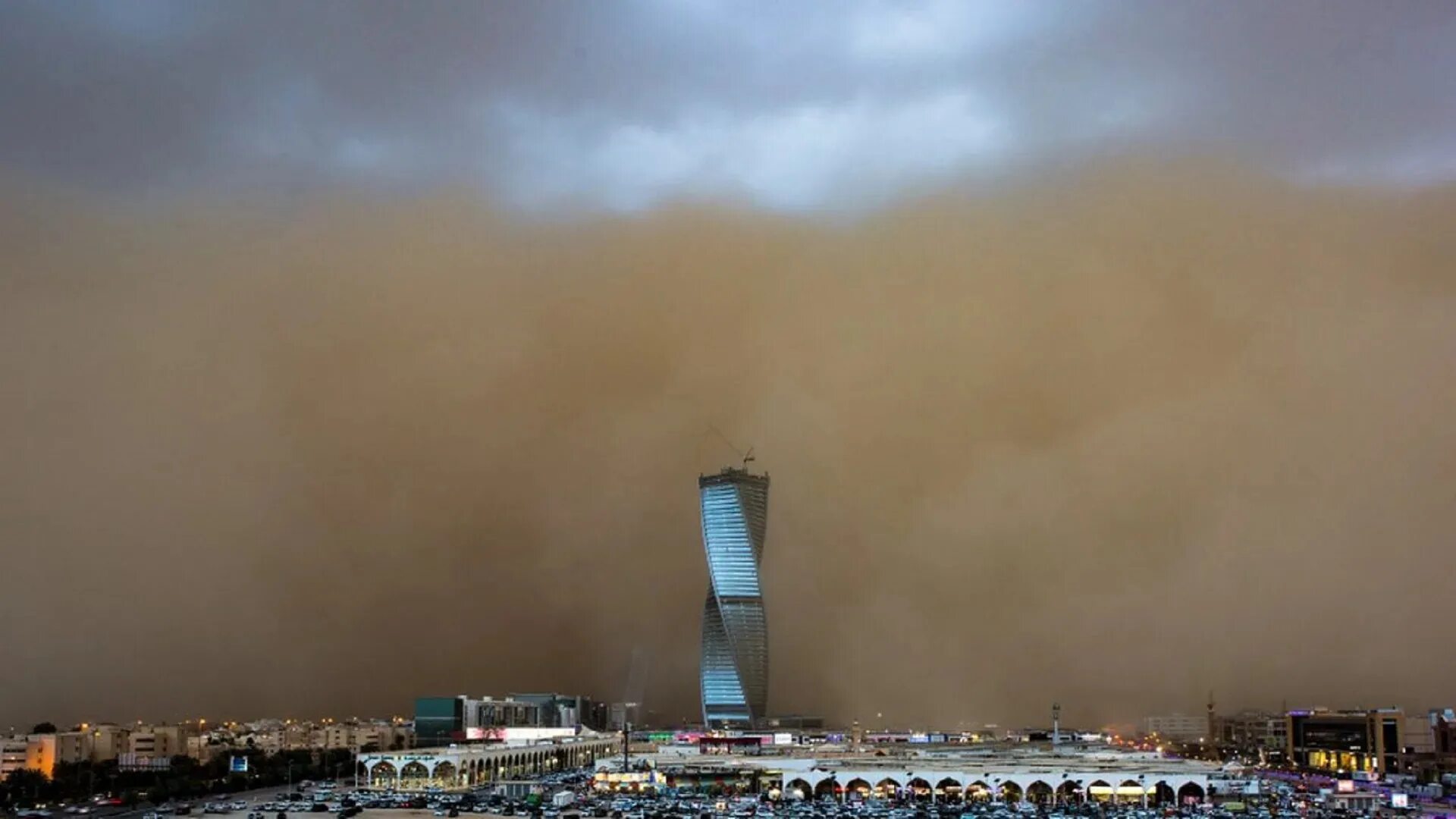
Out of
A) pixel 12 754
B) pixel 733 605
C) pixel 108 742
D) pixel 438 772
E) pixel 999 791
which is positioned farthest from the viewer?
pixel 733 605

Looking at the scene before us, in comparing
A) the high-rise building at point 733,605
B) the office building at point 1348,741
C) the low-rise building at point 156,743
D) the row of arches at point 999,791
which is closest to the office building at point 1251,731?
the office building at point 1348,741

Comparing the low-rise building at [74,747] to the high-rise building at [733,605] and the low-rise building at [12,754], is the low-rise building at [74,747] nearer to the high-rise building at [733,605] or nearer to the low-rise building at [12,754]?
the low-rise building at [12,754]

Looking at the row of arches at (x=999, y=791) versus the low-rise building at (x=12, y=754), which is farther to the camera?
the low-rise building at (x=12, y=754)

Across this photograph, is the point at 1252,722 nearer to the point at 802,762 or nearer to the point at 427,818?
the point at 802,762

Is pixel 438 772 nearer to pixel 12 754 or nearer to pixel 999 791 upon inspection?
pixel 12 754

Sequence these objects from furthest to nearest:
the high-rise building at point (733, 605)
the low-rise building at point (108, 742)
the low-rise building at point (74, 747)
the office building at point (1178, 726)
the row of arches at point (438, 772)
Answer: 1. the office building at point (1178, 726)
2. the high-rise building at point (733, 605)
3. the low-rise building at point (108, 742)
4. the low-rise building at point (74, 747)
5. the row of arches at point (438, 772)

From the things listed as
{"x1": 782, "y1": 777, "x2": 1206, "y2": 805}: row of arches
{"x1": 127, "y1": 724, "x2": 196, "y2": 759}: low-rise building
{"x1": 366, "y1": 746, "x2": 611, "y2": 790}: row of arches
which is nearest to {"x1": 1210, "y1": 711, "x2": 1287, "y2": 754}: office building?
{"x1": 782, "y1": 777, "x2": 1206, "y2": 805}: row of arches

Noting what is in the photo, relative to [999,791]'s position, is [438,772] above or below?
below

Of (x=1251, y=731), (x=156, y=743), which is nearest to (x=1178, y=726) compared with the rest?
(x=1251, y=731)
